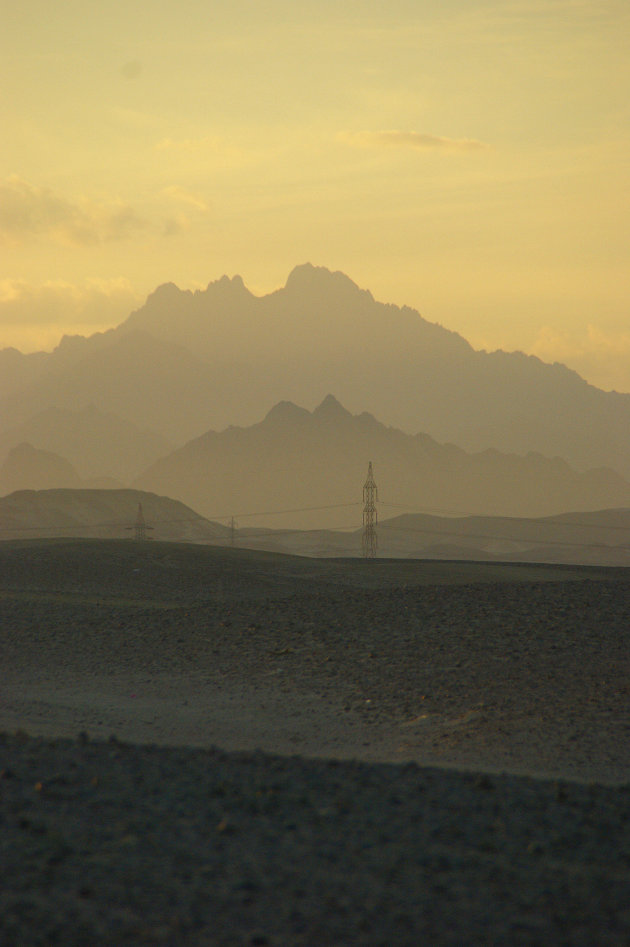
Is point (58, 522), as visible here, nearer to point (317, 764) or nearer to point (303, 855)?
point (317, 764)

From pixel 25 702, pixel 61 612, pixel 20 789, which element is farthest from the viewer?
pixel 61 612

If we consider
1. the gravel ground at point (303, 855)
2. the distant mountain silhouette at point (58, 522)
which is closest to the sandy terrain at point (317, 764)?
the gravel ground at point (303, 855)

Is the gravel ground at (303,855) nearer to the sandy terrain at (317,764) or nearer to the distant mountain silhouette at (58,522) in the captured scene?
the sandy terrain at (317,764)

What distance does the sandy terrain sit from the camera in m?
6.79

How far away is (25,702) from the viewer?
18.0 metres

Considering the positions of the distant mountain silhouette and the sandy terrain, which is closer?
the sandy terrain

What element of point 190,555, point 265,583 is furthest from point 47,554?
point 265,583

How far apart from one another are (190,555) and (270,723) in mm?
29282

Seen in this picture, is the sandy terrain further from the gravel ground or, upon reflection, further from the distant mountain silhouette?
the distant mountain silhouette

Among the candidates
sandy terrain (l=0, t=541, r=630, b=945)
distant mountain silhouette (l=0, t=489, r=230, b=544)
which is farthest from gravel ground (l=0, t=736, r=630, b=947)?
distant mountain silhouette (l=0, t=489, r=230, b=544)

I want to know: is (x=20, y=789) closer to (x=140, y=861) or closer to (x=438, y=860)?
(x=140, y=861)

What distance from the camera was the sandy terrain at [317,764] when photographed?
22.3 feet

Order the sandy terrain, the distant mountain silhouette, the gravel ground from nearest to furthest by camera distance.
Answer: the gravel ground < the sandy terrain < the distant mountain silhouette

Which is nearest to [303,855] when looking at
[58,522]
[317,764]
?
[317,764]
